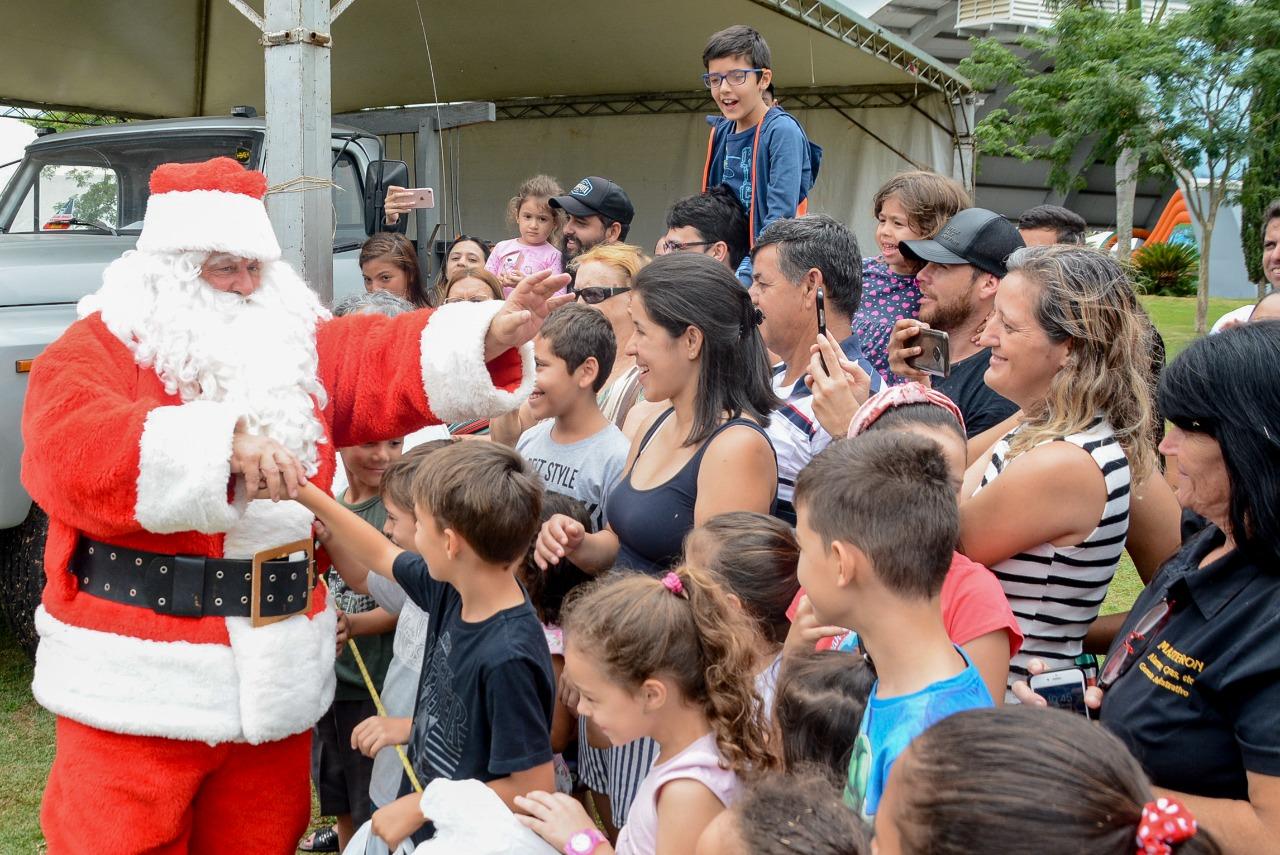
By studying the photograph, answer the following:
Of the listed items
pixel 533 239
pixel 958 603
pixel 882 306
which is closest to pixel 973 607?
pixel 958 603

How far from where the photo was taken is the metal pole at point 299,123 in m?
4.41

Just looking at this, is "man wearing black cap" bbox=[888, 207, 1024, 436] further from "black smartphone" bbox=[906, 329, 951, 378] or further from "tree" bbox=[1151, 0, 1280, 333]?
"tree" bbox=[1151, 0, 1280, 333]

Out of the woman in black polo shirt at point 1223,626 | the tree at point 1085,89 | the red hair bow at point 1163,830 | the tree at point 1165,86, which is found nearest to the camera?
the red hair bow at point 1163,830

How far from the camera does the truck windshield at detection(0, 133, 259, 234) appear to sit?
18.4 feet

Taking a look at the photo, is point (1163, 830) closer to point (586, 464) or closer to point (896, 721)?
point (896, 721)

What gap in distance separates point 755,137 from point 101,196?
10.9ft

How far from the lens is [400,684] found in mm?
2891

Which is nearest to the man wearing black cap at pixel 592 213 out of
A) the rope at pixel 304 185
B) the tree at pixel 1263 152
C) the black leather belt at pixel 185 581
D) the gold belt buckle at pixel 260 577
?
the rope at pixel 304 185

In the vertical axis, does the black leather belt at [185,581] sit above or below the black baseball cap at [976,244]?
below

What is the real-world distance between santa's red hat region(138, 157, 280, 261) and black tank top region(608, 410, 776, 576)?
1.04 m

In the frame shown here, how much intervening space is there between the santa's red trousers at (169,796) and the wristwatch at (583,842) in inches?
35.1

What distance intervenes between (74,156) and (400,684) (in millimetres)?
4338

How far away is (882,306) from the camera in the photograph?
13.5ft

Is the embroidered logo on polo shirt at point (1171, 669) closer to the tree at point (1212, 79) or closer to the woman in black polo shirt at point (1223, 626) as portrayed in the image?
the woman in black polo shirt at point (1223, 626)
